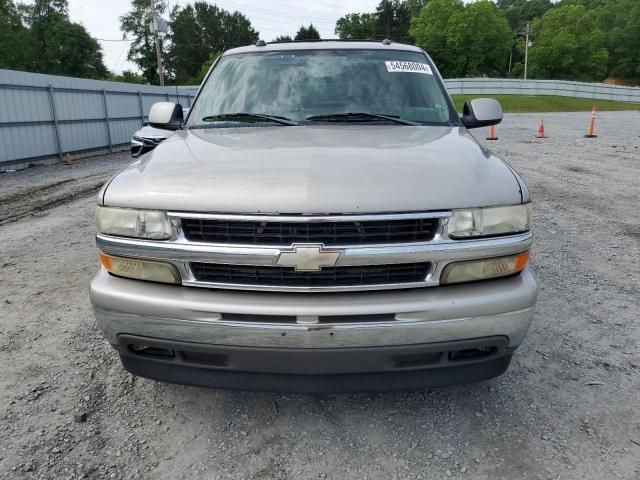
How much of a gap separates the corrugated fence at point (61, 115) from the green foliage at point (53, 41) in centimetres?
4858

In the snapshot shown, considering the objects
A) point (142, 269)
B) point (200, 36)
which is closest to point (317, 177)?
point (142, 269)

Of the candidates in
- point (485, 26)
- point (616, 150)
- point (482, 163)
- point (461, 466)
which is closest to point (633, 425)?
point (461, 466)

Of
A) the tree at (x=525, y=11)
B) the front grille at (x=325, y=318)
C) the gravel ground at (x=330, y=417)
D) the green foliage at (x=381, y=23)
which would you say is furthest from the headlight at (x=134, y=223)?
the tree at (x=525, y=11)

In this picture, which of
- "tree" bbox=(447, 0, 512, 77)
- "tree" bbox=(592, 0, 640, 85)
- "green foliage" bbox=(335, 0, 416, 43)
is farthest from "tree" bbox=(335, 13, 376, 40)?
Answer: "tree" bbox=(592, 0, 640, 85)

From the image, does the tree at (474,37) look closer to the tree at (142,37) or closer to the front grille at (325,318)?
the tree at (142,37)

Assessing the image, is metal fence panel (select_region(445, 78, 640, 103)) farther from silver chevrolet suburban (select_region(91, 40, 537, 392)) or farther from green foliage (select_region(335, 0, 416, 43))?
silver chevrolet suburban (select_region(91, 40, 537, 392))

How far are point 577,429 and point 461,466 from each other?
67 centimetres

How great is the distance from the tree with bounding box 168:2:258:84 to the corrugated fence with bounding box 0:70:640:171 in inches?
2314

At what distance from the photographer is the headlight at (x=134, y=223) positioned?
2139 mm

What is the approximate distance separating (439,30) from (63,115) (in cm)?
7139

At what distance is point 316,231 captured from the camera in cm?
203

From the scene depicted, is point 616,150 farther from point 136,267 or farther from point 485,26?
point 485,26

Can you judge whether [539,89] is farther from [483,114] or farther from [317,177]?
[317,177]

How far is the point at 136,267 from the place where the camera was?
2211mm
